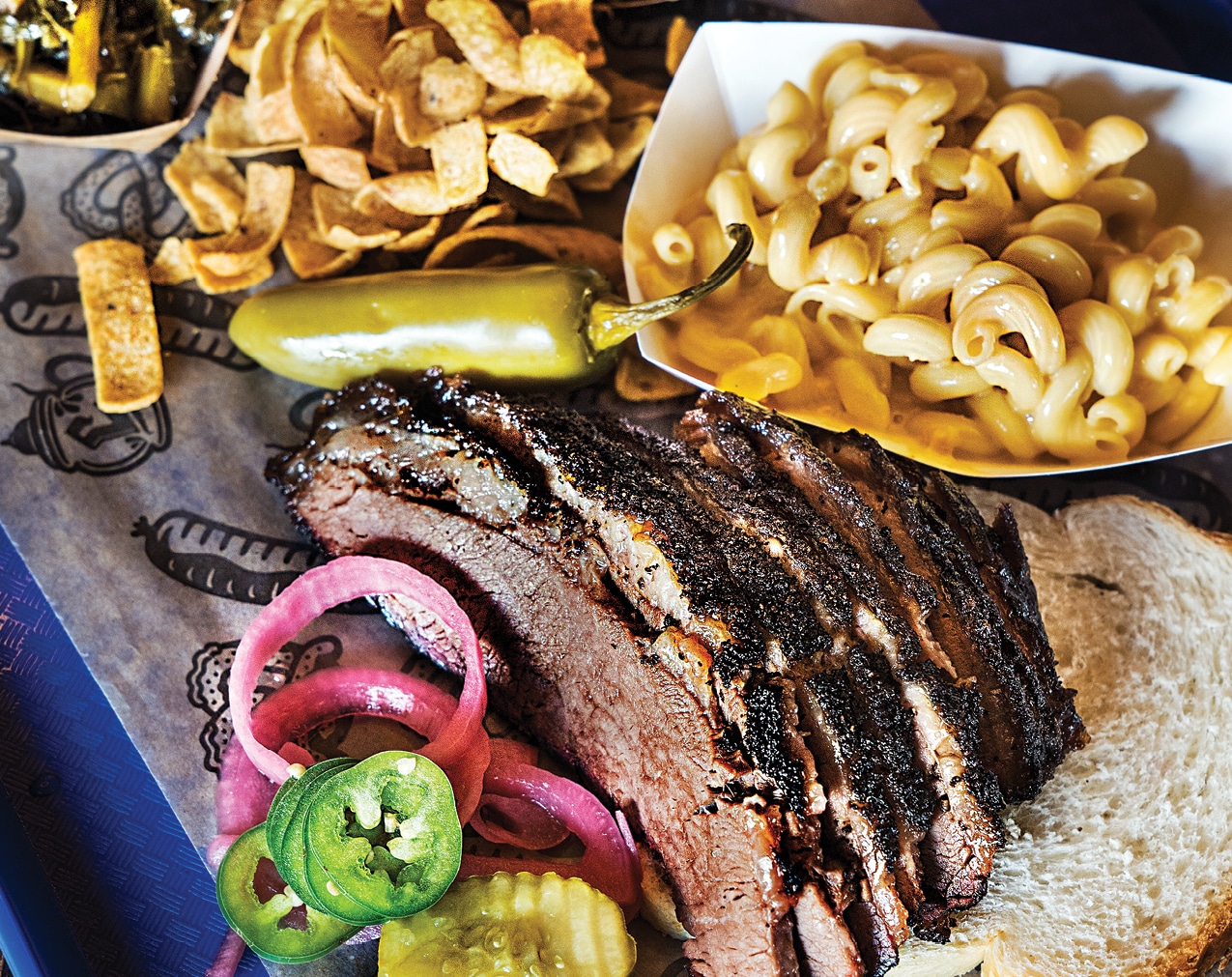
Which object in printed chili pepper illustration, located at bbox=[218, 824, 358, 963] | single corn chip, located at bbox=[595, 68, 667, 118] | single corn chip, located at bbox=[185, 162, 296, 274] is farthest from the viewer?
single corn chip, located at bbox=[595, 68, 667, 118]

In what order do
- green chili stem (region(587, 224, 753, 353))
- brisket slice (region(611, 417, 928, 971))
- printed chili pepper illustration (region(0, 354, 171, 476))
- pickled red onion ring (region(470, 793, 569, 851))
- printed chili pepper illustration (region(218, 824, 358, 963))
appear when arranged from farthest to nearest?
printed chili pepper illustration (region(0, 354, 171, 476)) < green chili stem (region(587, 224, 753, 353)) < pickled red onion ring (region(470, 793, 569, 851)) < printed chili pepper illustration (region(218, 824, 358, 963)) < brisket slice (region(611, 417, 928, 971))

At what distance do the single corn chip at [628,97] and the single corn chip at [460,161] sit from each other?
560 millimetres

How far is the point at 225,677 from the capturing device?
243 cm

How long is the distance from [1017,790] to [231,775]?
5.80ft

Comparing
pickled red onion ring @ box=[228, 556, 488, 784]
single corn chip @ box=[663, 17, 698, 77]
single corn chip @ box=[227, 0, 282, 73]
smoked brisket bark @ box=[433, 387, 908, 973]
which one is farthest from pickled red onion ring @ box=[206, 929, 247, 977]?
single corn chip @ box=[663, 17, 698, 77]

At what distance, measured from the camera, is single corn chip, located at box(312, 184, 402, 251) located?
2.79m

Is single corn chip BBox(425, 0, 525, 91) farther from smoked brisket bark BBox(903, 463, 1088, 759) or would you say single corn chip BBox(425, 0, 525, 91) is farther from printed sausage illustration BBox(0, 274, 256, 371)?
smoked brisket bark BBox(903, 463, 1088, 759)

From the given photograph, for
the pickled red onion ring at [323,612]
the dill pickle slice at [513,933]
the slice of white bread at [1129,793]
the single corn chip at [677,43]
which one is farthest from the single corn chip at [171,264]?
the slice of white bread at [1129,793]

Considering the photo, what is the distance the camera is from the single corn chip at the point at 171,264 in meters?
2.85

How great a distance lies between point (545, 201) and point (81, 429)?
57.1 inches

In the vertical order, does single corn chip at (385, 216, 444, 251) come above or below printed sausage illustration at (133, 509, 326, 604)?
above

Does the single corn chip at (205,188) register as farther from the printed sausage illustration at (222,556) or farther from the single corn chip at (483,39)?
the printed sausage illustration at (222,556)

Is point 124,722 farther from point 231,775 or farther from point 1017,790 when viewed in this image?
point 1017,790

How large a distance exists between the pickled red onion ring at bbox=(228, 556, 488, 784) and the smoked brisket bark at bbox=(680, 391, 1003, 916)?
30.4 inches
